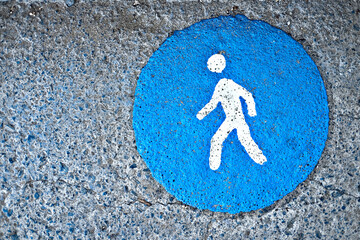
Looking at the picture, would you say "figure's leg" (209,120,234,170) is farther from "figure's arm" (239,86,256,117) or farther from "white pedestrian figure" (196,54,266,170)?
"figure's arm" (239,86,256,117)

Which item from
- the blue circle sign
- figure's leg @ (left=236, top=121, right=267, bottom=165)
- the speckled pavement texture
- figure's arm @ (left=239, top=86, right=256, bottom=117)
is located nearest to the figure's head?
the blue circle sign

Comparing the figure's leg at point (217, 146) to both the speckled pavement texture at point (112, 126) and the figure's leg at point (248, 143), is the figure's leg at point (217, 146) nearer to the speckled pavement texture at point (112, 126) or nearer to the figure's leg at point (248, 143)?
the figure's leg at point (248, 143)

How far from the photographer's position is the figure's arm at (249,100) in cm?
198

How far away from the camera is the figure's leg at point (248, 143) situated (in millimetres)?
1963

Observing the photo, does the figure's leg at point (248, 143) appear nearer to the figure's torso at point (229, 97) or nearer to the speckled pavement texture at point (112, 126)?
the figure's torso at point (229, 97)

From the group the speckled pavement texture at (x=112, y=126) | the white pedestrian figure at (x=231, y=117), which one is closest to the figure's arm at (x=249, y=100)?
the white pedestrian figure at (x=231, y=117)

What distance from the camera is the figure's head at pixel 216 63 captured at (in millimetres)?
2020

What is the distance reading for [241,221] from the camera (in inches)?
78.4

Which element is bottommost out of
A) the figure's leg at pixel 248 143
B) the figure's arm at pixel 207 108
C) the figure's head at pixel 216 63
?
the figure's leg at pixel 248 143

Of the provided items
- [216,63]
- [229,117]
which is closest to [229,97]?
[229,117]

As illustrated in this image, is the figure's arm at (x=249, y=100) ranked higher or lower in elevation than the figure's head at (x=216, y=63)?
lower

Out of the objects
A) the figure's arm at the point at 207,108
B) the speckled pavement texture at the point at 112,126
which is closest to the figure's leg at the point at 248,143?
Result: the figure's arm at the point at 207,108

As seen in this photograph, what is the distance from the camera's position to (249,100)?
6.52 feet

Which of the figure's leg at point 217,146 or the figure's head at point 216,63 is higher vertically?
the figure's head at point 216,63
